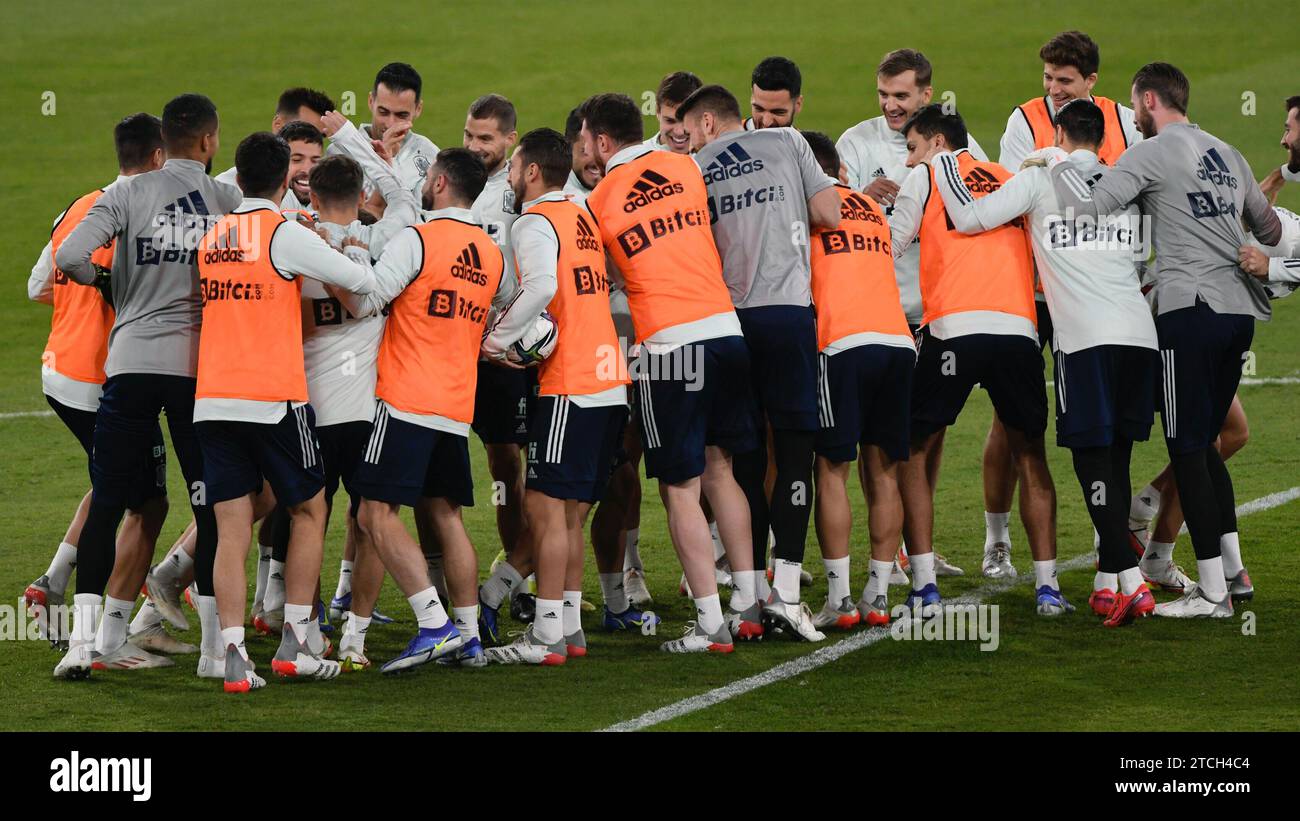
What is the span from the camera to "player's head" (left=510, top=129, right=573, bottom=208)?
777 cm

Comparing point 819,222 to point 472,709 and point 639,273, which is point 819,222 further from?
point 472,709

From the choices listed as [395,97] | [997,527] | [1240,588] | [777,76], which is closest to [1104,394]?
[1240,588]

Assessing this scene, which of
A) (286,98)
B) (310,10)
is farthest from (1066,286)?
(310,10)

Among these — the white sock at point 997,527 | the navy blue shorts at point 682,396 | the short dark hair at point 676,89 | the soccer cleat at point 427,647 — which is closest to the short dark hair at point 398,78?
the short dark hair at point 676,89

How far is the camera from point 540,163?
25.5ft

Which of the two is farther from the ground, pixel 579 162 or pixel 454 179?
pixel 579 162

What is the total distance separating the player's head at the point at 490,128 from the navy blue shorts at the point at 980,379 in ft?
7.97

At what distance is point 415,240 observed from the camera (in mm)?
7418

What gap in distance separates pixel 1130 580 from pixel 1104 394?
91 centimetres

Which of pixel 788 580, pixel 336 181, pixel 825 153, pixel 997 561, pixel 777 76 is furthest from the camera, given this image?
pixel 997 561

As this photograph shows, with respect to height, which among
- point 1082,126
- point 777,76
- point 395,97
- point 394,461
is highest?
point 395,97

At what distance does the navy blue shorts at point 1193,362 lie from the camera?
8.19 metres

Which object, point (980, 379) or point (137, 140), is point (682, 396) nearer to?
point (980, 379)

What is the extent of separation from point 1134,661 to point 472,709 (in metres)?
2.93
